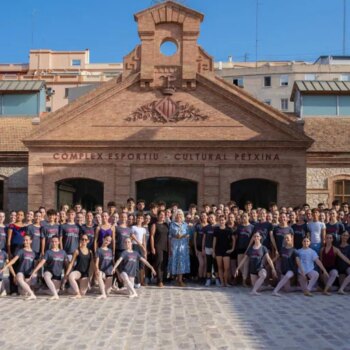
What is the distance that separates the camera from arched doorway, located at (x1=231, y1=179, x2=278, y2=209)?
942 inches

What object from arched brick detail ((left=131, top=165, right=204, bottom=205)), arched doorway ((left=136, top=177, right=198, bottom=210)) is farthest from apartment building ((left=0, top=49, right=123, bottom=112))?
arched brick detail ((left=131, top=165, right=204, bottom=205))

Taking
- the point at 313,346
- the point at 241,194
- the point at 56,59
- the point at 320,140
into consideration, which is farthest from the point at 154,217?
the point at 56,59

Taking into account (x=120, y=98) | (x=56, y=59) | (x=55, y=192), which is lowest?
(x=55, y=192)

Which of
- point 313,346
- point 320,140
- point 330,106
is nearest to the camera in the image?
point 313,346

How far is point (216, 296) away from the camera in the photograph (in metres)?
13.2

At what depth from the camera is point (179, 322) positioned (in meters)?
10.1

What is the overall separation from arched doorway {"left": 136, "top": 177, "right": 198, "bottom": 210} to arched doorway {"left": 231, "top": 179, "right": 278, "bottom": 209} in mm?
1692

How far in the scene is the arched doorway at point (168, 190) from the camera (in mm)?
24141

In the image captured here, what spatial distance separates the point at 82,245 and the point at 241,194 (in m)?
11.5

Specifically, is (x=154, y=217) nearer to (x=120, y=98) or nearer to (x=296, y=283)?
(x=296, y=283)

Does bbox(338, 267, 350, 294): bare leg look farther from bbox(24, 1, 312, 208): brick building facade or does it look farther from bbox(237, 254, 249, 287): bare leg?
bbox(24, 1, 312, 208): brick building facade

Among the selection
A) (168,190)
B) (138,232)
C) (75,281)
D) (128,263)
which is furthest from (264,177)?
(75,281)

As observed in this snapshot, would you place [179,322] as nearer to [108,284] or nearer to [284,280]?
[108,284]

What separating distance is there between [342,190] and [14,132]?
1526 centimetres
